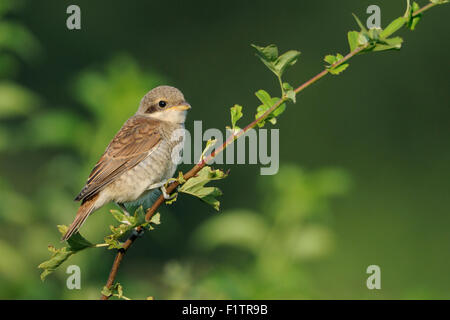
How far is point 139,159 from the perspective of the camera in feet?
11.6

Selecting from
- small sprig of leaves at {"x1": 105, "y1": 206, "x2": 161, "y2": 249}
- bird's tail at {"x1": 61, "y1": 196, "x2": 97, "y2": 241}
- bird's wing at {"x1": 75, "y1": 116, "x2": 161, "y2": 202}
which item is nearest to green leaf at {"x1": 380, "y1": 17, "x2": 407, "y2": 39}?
small sprig of leaves at {"x1": 105, "y1": 206, "x2": 161, "y2": 249}

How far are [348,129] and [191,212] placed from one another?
8.91ft

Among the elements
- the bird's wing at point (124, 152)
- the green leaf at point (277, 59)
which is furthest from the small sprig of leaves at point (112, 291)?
the bird's wing at point (124, 152)

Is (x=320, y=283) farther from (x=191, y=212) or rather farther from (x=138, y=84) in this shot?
(x=138, y=84)

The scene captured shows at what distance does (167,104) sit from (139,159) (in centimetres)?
44

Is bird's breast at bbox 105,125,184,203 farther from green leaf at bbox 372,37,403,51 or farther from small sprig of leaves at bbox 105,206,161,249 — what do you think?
green leaf at bbox 372,37,403,51

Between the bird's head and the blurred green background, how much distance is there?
111mm

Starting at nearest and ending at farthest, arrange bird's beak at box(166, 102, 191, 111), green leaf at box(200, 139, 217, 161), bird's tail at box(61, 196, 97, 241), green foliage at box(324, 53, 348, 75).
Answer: green foliage at box(324, 53, 348, 75)
green leaf at box(200, 139, 217, 161)
bird's tail at box(61, 196, 97, 241)
bird's beak at box(166, 102, 191, 111)

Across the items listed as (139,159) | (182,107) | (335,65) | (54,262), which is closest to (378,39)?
(335,65)

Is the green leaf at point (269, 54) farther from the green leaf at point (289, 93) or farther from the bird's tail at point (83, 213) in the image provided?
the bird's tail at point (83, 213)

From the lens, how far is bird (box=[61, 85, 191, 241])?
11.1ft

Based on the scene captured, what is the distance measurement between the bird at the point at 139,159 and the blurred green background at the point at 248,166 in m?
0.16

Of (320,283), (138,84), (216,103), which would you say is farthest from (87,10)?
(138,84)

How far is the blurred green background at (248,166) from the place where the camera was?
3625 mm
